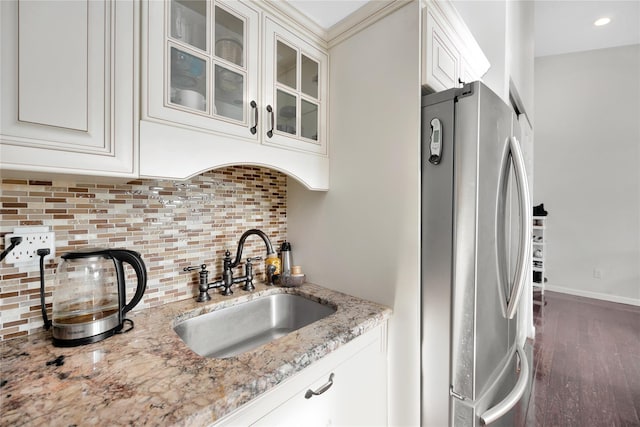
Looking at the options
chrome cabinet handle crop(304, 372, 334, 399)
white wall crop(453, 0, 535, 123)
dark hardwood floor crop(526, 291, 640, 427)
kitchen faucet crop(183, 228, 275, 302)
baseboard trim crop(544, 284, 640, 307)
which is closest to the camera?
chrome cabinet handle crop(304, 372, 334, 399)

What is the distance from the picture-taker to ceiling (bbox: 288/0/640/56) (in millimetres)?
3033

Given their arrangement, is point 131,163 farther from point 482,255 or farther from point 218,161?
point 482,255

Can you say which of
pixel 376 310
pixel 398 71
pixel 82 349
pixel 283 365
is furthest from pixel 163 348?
pixel 398 71

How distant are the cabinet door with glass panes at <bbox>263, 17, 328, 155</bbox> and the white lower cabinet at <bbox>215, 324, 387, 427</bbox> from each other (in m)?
0.88

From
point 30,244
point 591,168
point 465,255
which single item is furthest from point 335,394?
point 591,168

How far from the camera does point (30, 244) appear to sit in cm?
87

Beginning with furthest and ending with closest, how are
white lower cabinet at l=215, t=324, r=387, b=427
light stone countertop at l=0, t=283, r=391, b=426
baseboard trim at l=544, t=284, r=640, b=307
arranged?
baseboard trim at l=544, t=284, r=640, b=307 < white lower cabinet at l=215, t=324, r=387, b=427 < light stone countertop at l=0, t=283, r=391, b=426

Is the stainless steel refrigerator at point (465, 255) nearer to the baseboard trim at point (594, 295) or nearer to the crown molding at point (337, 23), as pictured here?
the crown molding at point (337, 23)

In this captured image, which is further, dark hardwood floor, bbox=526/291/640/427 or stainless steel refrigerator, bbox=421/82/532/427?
dark hardwood floor, bbox=526/291/640/427

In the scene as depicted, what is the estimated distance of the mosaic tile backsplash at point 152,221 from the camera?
872mm

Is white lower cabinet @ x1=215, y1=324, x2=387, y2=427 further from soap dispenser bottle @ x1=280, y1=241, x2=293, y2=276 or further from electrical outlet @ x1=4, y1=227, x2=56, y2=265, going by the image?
electrical outlet @ x1=4, y1=227, x2=56, y2=265

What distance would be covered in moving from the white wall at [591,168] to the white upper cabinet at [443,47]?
3.63 meters

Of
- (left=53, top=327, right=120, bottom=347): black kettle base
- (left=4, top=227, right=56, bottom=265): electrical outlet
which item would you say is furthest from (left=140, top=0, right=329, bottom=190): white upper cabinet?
(left=53, top=327, right=120, bottom=347): black kettle base

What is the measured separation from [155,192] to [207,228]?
0.28 meters
